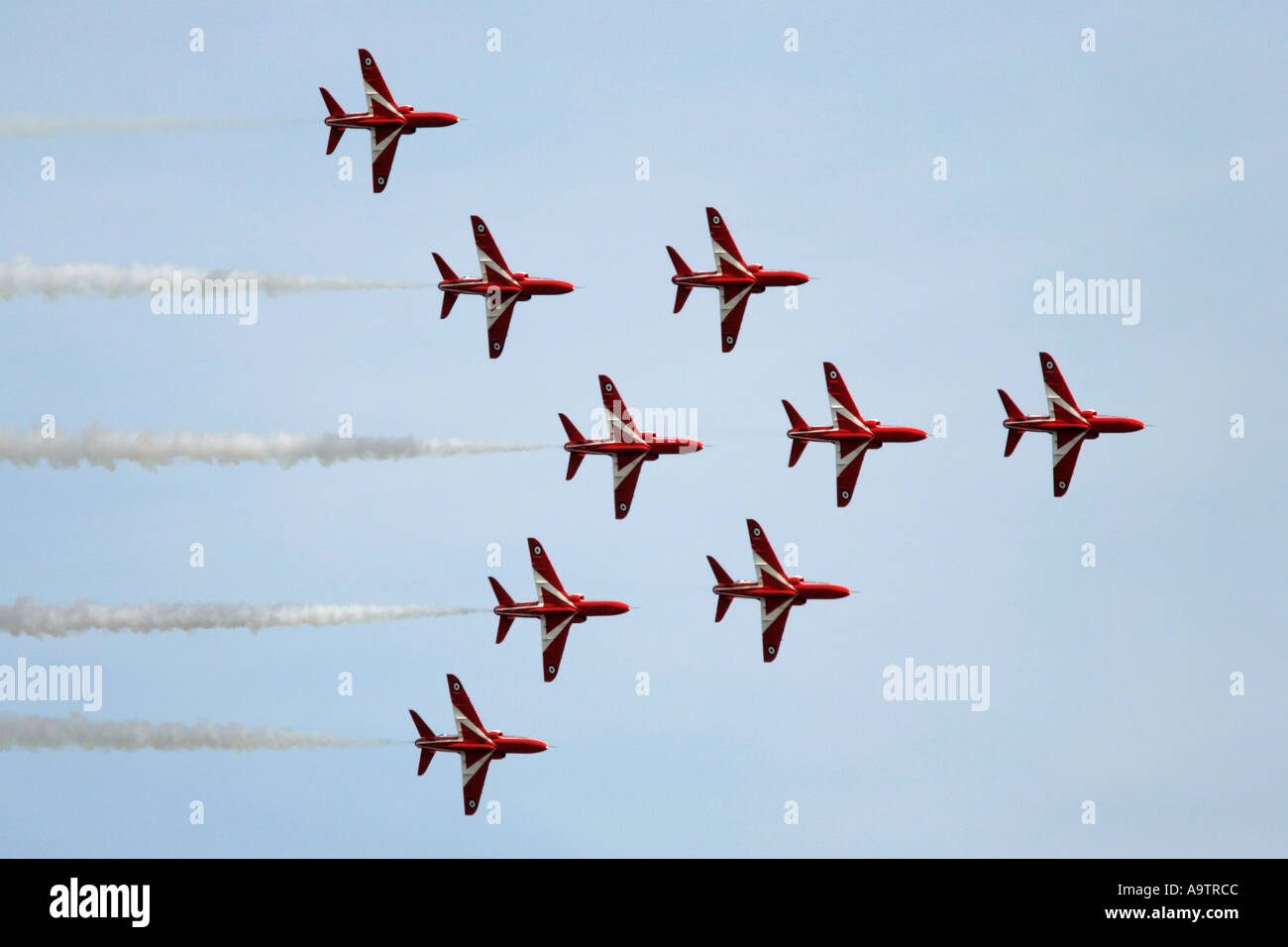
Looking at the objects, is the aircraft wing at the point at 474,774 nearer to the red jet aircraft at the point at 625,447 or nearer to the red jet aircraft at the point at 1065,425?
the red jet aircraft at the point at 625,447

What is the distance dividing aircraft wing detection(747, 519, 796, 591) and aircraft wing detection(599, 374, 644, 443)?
6.60 m

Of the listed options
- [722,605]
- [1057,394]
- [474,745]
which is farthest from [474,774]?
[1057,394]

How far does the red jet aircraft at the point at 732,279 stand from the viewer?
397 feet

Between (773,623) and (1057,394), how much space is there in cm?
1667

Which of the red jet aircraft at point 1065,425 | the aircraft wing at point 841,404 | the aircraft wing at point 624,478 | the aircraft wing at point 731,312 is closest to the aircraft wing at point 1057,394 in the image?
the red jet aircraft at point 1065,425

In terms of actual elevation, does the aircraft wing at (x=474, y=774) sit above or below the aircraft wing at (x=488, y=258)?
below

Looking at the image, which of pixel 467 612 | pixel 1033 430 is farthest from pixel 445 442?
pixel 1033 430

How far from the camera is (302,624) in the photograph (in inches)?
4624

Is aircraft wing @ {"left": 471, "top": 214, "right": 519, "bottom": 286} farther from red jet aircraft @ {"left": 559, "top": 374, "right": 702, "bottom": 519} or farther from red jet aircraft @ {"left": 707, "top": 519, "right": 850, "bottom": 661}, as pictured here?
red jet aircraft @ {"left": 707, "top": 519, "right": 850, "bottom": 661}

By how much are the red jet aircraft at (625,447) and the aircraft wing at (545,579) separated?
386 cm

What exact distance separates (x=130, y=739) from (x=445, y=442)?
19686 millimetres

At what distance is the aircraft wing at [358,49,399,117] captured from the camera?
396ft

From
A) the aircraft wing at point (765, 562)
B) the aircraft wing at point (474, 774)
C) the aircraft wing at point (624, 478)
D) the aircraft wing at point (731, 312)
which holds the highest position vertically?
the aircraft wing at point (731, 312)
